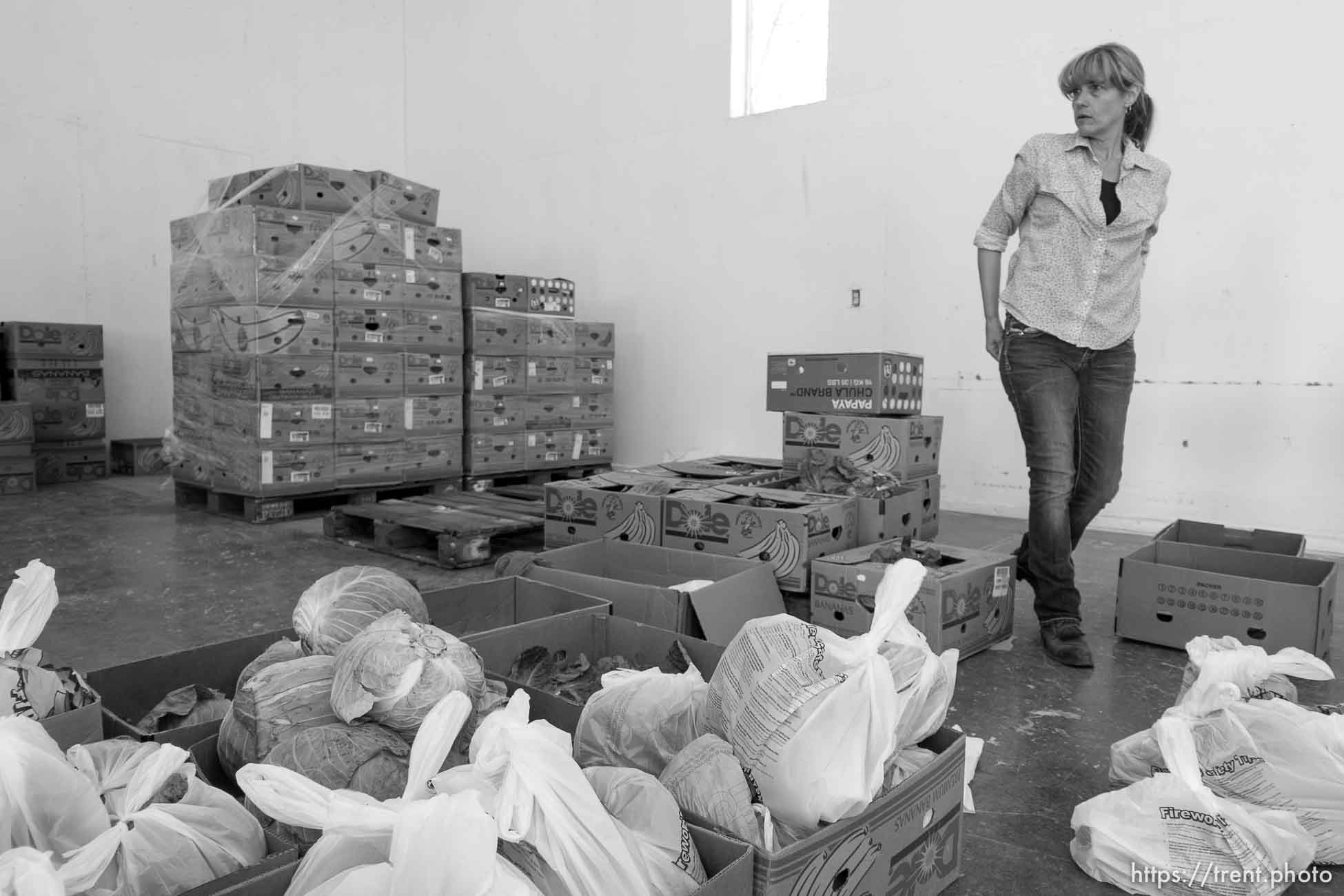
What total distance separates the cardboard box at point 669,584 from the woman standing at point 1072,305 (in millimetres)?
940

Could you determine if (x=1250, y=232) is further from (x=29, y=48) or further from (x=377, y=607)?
(x=29, y=48)

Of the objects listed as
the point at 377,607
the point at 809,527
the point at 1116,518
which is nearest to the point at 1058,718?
the point at 809,527

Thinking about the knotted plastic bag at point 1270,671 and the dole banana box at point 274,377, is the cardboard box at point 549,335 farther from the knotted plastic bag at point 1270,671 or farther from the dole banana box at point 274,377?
the knotted plastic bag at point 1270,671

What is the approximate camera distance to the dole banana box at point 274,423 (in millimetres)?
5066

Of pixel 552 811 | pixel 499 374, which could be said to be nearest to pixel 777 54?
pixel 499 374

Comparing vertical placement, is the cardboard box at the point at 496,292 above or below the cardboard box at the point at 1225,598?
above

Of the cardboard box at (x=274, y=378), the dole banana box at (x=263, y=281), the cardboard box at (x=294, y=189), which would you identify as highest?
the cardboard box at (x=294, y=189)

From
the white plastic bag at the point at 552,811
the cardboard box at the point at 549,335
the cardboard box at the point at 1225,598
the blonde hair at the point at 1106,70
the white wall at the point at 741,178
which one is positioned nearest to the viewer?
the white plastic bag at the point at 552,811

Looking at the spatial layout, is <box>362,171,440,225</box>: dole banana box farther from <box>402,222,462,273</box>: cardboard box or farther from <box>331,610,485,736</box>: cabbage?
<box>331,610,485,736</box>: cabbage

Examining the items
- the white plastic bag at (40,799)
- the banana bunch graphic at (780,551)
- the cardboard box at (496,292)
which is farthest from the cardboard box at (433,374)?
the white plastic bag at (40,799)

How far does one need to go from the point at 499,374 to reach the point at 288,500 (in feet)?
5.42

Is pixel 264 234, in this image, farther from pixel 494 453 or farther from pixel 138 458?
pixel 138 458

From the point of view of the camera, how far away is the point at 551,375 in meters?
6.55

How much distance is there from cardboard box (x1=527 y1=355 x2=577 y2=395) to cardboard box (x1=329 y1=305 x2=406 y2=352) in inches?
40.9
